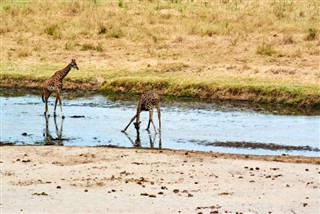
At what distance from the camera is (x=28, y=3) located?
40.0 meters

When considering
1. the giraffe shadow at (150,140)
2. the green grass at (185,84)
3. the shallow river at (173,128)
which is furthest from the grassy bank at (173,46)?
the giraffe shadow at (150,140)

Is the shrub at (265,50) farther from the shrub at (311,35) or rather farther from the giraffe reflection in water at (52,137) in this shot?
the giraffe reflection in water at (52,137)

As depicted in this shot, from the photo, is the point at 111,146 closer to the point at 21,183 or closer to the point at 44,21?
the point at 21,183

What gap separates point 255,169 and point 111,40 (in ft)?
60.0

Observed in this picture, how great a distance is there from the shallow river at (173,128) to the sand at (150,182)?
128 cm

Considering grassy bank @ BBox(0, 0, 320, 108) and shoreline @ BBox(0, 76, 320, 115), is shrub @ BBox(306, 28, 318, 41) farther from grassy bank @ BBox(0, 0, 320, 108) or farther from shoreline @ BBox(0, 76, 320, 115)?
shoreline @ BBox(0, 76, 320, 115)

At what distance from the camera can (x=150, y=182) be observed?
15.3 meters

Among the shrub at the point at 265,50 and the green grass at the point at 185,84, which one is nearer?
the green grass at the point at 185,84

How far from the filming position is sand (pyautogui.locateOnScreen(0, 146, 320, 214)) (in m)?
13.7

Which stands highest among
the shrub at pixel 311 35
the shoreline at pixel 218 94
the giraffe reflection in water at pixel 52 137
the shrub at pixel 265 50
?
the shrub at pixel 311 35

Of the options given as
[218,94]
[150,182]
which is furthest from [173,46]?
[150,182]

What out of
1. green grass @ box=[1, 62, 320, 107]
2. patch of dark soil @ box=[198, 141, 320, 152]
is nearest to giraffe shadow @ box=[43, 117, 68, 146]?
patch of dark soil @ box=[198, 141, 320, 152]

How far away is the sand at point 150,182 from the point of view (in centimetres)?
1366

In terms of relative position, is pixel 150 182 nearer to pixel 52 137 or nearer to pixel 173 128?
pixel 52 137
